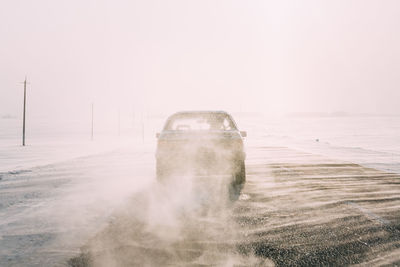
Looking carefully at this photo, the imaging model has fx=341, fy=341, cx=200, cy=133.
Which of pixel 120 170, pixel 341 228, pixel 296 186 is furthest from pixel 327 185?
pixel 120 170

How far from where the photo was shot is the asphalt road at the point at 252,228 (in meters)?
3.59

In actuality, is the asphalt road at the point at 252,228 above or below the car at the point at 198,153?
below

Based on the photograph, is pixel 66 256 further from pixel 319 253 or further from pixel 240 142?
pixel 240 142

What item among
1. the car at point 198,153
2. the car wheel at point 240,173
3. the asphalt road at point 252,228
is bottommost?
the asphalt road at point 252,228

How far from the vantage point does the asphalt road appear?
11.8 feet

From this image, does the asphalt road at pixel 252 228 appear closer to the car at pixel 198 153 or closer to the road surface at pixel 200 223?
the road surface at pixel 200 223

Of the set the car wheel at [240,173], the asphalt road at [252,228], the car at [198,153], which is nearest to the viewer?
the asphalt road at [252,228]

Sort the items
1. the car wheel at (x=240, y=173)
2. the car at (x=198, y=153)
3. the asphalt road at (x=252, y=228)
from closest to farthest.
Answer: the asphalt road at (x=252, y=228) < the car at (x=198, y=153) < the car wheel at (x=240, y=173)

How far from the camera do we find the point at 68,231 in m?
4.69

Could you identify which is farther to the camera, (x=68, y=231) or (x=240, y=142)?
(x=240, y=142)

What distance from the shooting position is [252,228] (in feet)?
15.4

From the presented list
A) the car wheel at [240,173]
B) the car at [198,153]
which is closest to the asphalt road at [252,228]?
the car wheel at [240,173]

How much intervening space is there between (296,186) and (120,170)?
21.2ft

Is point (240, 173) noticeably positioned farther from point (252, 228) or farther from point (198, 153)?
point (252, 228)
